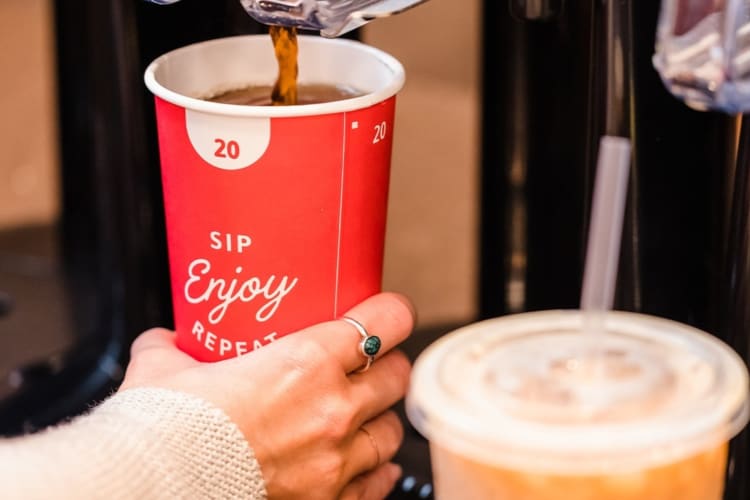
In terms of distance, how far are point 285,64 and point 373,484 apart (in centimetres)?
26

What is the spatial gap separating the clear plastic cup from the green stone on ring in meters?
0.18

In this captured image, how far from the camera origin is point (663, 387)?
48 cm

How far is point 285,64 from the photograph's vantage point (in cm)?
70

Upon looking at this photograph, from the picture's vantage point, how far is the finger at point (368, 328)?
0.68 m

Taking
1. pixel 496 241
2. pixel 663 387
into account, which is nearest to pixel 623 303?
pixel 496 241

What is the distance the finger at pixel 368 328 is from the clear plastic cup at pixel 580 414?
0.17m

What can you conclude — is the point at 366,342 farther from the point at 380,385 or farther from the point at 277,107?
the point at 277,107

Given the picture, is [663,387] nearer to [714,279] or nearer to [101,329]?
[714,279]

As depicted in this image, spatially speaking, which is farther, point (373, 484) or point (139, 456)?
point (373, 484)

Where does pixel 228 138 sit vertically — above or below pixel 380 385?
above

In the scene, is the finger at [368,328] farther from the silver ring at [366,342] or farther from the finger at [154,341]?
the finger at [154,341]

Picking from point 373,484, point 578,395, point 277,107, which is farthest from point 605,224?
point 373,484

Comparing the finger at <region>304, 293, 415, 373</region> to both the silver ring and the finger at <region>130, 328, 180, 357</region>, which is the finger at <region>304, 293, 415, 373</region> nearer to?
the silver ring

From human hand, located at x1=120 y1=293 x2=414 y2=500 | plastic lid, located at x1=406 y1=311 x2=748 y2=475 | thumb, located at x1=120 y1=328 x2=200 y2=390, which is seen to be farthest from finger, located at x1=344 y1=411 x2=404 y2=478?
plastic lid, located at x1=406 y1=311 x2=748 y2=475
